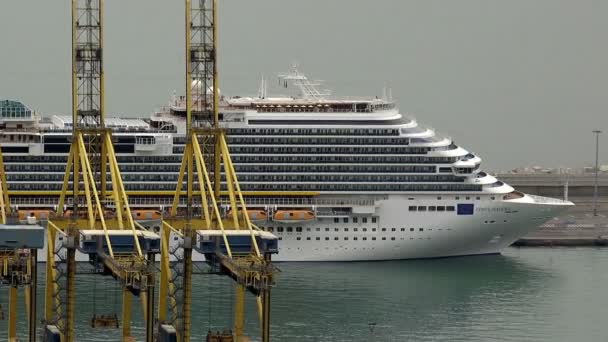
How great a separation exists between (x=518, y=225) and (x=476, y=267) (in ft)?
13.2

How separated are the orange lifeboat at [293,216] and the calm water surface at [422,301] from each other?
170 centimetres

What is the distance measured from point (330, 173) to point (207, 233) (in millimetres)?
27794

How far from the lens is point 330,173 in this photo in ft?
340

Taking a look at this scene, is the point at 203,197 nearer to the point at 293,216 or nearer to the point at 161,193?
the point at 161,193

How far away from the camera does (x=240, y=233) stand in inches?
3004

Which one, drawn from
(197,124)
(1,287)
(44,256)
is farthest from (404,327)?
(44,256)

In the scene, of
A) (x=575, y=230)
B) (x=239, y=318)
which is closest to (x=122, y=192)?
(x=239, y=318)

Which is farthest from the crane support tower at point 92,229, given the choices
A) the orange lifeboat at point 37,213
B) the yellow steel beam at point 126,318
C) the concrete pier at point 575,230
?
the concrete pier at point 575,230

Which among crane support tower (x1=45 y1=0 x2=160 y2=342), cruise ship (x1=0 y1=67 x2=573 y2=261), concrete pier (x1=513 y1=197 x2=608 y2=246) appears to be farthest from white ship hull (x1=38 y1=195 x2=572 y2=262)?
crane support tower (x1=45 y1=0 x2=160 y2=342)

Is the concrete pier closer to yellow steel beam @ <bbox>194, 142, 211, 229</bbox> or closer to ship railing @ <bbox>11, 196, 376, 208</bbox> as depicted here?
ship railing @ <bbox>11, 196, 376, 208</bbox>

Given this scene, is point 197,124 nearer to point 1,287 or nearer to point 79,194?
point 79,194

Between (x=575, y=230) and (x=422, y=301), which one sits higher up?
(x=575, y=230)

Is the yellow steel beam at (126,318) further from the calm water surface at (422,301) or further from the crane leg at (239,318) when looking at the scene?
the crane leg at (239,318)

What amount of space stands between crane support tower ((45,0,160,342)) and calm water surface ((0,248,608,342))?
97.4 inches
